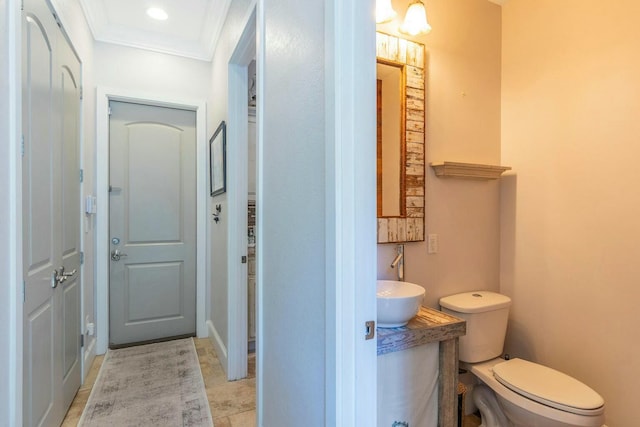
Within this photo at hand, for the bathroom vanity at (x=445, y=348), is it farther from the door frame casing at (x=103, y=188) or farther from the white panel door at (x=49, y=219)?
the door frame casing at (x=103, y=188)

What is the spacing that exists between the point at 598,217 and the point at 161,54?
3430 millimetres

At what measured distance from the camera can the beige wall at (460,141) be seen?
73.4 inches

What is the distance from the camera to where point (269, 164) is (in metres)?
1.41

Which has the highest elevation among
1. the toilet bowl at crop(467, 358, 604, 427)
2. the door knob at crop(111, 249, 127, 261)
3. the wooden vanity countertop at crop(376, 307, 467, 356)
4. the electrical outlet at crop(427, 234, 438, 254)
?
the electrical outlet at crop(427, 234, 438, 254)

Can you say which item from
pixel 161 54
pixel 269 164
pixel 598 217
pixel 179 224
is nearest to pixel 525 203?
pixel 598 217

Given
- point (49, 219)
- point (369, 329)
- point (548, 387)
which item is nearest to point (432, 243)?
point (548, 387)

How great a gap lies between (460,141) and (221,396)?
221 cm

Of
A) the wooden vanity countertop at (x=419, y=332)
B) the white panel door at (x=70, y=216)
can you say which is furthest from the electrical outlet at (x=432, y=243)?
the white panel door at (x=70, y=216)

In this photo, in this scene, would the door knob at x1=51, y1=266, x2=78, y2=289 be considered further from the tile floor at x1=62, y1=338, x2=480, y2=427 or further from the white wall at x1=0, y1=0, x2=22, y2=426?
the tile floor at x1=62, y1=338, x2=480, y2=427

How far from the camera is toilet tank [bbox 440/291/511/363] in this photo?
176 centimetres

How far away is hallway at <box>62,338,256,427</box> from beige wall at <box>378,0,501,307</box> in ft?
3.91

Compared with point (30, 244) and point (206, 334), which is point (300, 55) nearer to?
point (30, 244)

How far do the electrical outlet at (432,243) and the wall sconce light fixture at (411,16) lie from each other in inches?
43.4

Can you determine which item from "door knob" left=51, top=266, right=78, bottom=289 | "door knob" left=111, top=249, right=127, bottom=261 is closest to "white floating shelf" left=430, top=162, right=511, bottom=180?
"door knob" left=51, top=266, right=78, bottom=289
